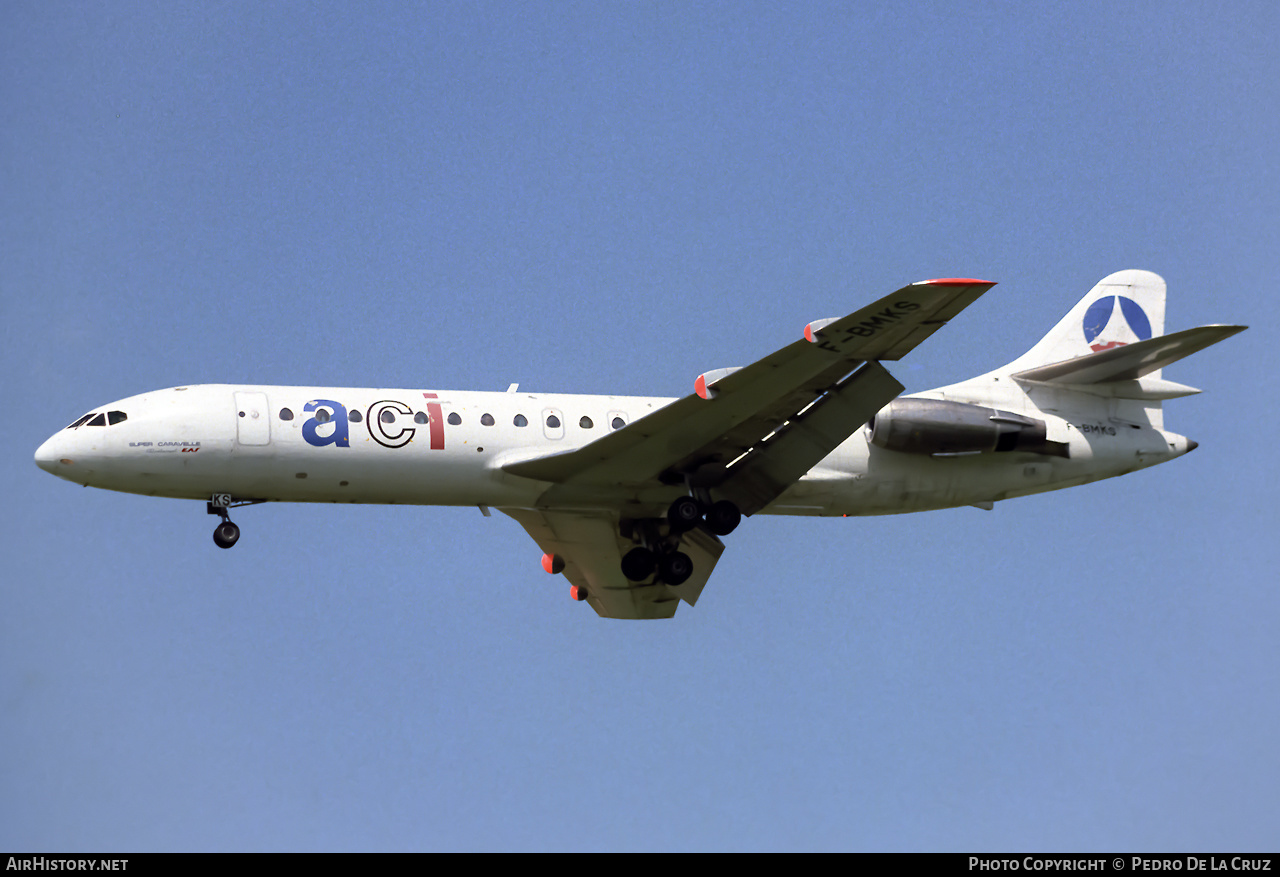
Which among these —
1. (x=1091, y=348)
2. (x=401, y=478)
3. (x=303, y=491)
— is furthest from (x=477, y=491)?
(x=1091, y=348)

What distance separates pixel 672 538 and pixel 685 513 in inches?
59.4

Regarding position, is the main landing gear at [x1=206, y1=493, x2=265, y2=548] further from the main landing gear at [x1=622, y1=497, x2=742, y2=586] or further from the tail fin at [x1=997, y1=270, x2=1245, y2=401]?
the tail fin at [x1=997, y1=270, x2=1245, y2=401]

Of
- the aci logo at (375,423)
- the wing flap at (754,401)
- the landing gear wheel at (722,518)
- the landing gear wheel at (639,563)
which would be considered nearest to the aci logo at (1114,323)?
the wing flap at (754,401)

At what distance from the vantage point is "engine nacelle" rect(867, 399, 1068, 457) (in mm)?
28469

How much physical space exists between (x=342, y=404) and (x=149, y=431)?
3.28m

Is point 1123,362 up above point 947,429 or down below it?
above

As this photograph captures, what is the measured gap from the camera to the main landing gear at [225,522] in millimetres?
26891

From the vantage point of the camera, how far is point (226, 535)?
88.9 ft

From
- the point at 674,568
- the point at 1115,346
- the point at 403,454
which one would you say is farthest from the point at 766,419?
the point at 1115,346

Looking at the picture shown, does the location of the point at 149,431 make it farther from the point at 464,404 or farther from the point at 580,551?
the point at 580,551

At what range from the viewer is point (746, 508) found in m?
28.6

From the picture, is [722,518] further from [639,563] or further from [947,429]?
[947,429]

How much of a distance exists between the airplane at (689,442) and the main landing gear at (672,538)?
0.13 feet

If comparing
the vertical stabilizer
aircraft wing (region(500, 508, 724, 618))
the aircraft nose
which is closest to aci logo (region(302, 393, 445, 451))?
aircraft wing (region(500, 508, 724, 618))
